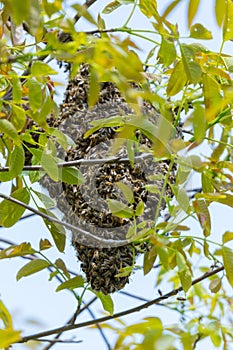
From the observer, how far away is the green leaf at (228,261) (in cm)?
99

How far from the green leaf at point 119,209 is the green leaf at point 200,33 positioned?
0.79 ft

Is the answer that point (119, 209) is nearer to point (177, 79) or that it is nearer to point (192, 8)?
point (177, 79)

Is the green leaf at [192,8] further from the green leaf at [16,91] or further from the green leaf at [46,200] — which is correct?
the green leaf at [46,200]

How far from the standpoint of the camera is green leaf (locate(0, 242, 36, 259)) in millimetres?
1172

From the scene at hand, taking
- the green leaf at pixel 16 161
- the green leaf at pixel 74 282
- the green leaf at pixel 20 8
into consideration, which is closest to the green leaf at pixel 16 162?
the green leaf at pixel 16 161

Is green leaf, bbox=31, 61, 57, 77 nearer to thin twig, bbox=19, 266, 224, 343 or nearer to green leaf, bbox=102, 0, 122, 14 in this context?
green leaf, bbox=102, 0, 122, 14

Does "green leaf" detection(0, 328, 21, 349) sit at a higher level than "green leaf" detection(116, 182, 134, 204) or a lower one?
lower

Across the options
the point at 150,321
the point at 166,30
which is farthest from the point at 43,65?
the point at 150,321

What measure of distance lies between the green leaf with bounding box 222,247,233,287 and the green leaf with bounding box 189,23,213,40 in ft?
0.97

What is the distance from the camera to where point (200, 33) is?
88 centimetres

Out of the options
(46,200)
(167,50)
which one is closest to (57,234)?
(46,200)

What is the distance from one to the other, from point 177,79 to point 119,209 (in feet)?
0.61

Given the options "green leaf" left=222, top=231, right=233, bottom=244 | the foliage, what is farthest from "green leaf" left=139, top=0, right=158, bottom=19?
"green leaf" left=222, top=231, right=233, bottom=244

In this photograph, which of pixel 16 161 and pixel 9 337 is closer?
pixel 9 337
